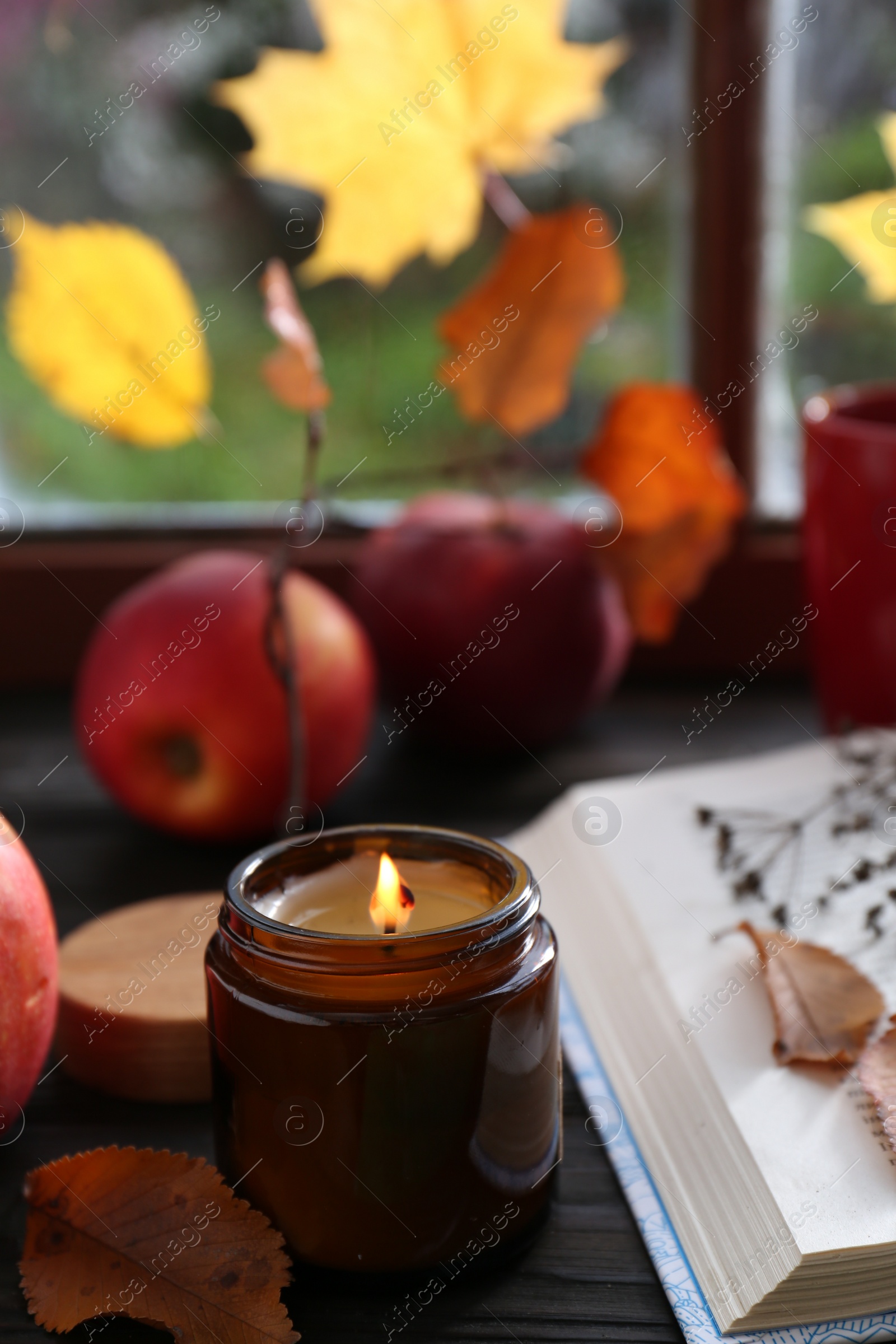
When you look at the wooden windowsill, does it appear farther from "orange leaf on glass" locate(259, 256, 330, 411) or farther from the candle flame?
the candle flame

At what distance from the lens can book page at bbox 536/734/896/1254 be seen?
1.13 feet

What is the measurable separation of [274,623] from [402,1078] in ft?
1.04

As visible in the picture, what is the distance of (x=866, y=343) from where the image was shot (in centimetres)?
85

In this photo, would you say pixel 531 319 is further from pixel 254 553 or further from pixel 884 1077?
pixel 884 1077

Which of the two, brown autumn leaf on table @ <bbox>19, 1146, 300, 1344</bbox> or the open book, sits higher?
brown autumn leaf on table @ <bbox>19, 1146, 300, 1344</bbox>

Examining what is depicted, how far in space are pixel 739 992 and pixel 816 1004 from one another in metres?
0.03

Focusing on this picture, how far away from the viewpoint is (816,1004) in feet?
1.33

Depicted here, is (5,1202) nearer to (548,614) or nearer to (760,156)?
(548,614)

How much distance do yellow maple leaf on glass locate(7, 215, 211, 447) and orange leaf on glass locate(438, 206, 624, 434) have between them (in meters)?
0.14

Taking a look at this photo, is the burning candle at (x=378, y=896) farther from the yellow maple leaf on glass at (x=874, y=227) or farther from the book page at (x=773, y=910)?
the yellow maple leaf on glass at (x=874, y=227)

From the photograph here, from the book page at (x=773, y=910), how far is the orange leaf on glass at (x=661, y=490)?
0.13 metres

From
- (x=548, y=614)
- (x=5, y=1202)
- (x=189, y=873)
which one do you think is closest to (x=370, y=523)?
(x=548, y=614)

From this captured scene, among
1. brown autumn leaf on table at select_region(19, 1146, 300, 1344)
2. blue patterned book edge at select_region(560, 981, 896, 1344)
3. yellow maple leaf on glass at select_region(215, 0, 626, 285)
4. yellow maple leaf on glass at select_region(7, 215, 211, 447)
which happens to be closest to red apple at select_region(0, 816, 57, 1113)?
brown autumn leaf on table at select_region(19, 1146, 300, 1344)

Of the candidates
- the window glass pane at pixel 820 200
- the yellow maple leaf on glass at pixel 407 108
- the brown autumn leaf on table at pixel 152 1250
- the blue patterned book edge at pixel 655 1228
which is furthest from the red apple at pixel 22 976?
the window glass pane at pixel 820 200
